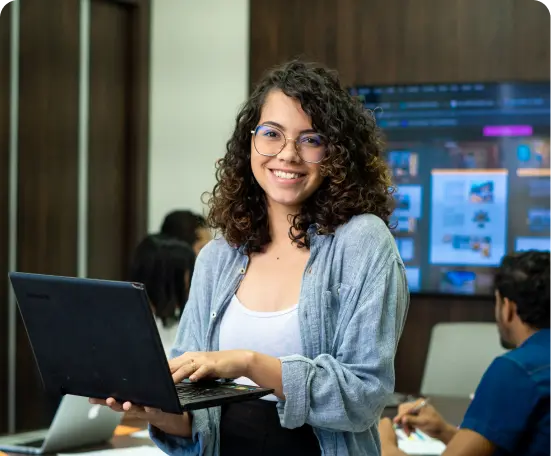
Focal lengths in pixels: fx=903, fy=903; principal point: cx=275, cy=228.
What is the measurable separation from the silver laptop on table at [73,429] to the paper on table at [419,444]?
858 millimetres

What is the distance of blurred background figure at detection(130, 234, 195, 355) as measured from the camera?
11.5 ft

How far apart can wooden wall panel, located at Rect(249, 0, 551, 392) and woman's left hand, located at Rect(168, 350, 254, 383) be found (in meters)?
3.56

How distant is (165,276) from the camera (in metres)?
3.56

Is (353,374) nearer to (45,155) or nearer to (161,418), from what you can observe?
(161,418)

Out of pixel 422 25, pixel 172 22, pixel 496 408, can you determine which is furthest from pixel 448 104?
pixel 496 408

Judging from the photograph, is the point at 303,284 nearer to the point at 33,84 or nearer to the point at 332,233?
the point at 332,233

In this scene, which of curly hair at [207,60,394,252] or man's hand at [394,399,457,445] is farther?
man's hand at [394,399,457,445]

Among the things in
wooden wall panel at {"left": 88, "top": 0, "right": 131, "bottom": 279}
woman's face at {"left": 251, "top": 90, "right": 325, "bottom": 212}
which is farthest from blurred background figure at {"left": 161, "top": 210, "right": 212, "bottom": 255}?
woman's face at {"left": 251, "top": 90, "right": 325, "bottom": 212}

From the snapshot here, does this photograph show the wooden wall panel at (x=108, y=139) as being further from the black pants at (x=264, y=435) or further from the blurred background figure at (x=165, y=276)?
the black pants at (x=264, y=435)

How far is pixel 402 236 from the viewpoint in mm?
5020

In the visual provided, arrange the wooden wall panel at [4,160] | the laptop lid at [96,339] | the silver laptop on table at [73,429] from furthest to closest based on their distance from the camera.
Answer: the wooden wall panel at [4,160] → the silver laptop on table at [73,429] → the laptop lid at [96,339]

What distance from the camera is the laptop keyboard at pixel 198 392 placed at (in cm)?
148

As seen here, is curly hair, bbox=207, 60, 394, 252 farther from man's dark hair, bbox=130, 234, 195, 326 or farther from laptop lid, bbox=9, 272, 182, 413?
man's dark hair, bbox=130, 234, 195, 326

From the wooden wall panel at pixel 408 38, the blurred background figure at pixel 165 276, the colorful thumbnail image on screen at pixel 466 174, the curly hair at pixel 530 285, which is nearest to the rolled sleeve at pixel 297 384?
the curly hair at pixel 530 285
